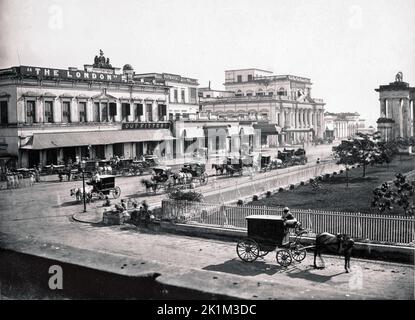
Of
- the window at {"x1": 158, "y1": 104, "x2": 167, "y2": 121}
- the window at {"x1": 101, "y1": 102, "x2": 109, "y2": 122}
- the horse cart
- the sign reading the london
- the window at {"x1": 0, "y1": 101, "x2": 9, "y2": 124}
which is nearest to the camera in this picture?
the horse cart

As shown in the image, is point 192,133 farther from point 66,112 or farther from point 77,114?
point 66,112

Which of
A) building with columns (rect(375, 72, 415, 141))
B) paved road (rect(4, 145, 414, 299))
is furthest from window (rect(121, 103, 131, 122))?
building with columns (rect(375, 72, 415, 141))

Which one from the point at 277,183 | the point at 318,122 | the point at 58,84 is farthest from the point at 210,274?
the point at 318,122

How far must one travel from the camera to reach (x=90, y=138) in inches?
1640

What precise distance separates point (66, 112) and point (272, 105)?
42150mm

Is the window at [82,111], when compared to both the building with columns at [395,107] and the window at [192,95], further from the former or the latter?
the building with columns at [395,107]

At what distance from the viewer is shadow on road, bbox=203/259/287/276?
12.8m

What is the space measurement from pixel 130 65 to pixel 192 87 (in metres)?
9.82

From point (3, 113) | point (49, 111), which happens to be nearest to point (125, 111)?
point (49, 111)

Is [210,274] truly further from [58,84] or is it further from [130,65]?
[130,65]

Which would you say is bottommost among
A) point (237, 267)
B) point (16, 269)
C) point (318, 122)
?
point (237, 267)

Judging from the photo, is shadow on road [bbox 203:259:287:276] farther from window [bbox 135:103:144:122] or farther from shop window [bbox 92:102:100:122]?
window [bbox 135:103:144:122]

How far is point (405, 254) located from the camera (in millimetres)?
13188

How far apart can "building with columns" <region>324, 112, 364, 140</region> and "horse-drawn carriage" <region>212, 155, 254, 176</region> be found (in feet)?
239
